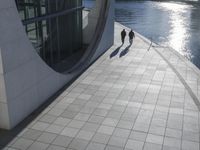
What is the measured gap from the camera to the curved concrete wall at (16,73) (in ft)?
36.5

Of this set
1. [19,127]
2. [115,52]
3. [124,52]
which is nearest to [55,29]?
[115,52]

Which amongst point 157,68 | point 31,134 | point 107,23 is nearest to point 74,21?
point 107,23

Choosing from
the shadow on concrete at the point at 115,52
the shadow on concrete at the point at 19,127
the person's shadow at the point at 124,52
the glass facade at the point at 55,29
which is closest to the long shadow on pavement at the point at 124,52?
the person's shadow at the point at 124,52

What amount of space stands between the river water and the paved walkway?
13408mm

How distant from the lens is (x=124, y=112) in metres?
13.4

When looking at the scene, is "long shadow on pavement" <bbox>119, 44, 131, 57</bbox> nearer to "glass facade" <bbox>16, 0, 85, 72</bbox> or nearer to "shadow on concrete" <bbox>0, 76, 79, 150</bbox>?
"glass facade" <bbox>16, 0, 85, 72</bbox>

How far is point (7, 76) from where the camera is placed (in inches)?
449

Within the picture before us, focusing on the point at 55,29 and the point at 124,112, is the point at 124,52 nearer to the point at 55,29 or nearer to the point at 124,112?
the point at 55,29

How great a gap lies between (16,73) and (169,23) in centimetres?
4495

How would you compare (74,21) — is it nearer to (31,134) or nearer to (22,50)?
(22,50)

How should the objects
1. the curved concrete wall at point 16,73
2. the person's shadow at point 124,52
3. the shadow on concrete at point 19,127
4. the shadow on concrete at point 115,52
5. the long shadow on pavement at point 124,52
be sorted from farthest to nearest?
the long shadow on pavement at point 124,52 → the person's shadow at point 124,52 → the shadow on concrete at point 115,52 → the shadow on concrete at point 19,127 → the curved concrete wall at point 16,73

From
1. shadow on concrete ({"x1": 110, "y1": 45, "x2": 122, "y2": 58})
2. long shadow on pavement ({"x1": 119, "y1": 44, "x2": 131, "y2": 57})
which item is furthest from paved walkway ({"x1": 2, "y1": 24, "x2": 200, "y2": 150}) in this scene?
long shadow on pavement ({"x1": 119, "y1": 44, "x2": 131, "y2": 57})

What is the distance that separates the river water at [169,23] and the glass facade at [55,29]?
13.3 metres

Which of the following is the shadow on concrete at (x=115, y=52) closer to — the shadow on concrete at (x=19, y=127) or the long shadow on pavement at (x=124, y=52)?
the long shadow on pavement at (x=124, y=52)
